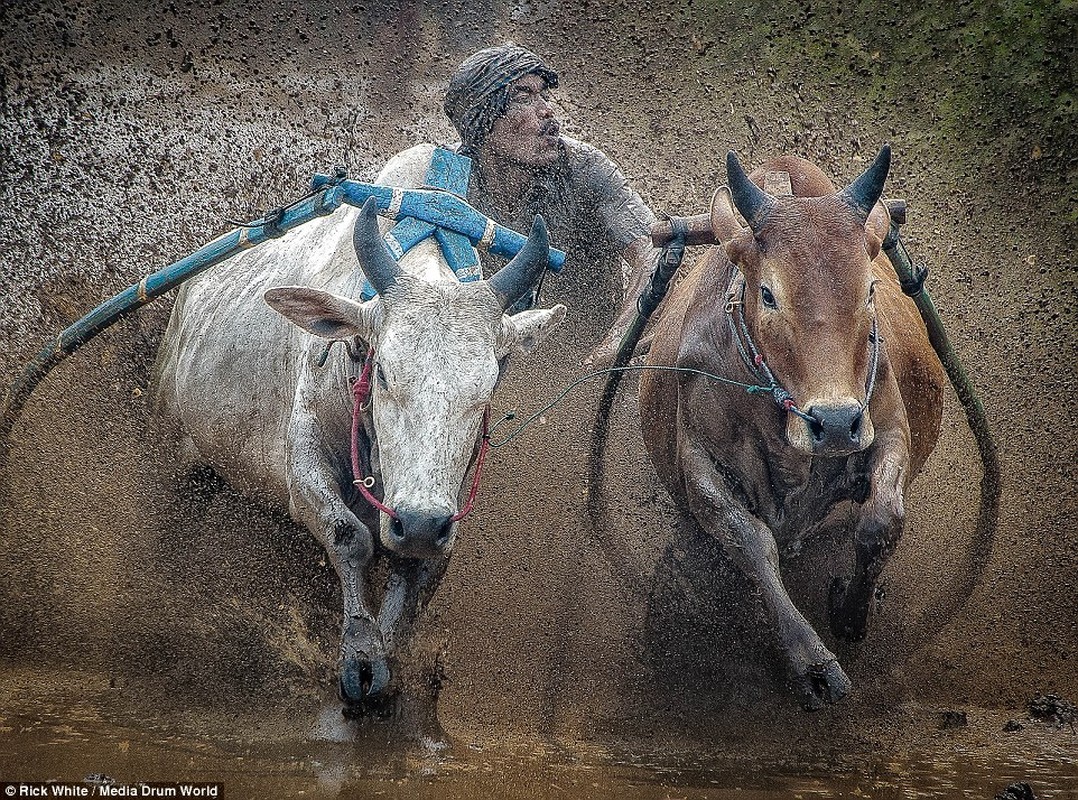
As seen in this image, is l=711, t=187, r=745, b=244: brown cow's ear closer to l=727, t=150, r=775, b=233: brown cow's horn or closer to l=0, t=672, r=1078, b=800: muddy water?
l=727, t=150, r=775, b=233: brown cow's horn

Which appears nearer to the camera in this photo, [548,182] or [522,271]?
[522,271]

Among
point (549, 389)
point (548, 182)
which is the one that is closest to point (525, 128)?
point (548, 182)

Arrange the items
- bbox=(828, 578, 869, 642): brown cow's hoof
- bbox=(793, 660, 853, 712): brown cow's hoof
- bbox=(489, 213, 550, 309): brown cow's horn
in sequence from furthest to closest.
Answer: bbox=(828, 578, 869, 642): brown cow's hoof < bbox=(793, 660, 853, 712): brown cow's hoof < bbox=(489, 213, 550, 309): brown cow's horn

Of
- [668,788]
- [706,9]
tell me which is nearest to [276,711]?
[668,788]

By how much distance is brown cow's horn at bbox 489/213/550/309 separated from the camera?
414 centimetres

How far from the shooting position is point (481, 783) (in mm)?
4207

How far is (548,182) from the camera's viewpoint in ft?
21.5

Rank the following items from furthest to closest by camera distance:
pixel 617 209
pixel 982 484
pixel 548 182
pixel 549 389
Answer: pixel 549 389 → pixel 617 209 → pixel 548 182 → pixel 982 484

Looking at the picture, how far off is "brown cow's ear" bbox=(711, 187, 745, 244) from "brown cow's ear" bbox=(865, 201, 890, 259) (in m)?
0.44

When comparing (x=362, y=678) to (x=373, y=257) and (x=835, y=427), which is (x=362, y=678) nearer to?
(x=373, y=257)

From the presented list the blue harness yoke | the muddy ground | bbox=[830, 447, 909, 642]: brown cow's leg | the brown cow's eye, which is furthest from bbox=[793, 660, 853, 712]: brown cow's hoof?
the blue harness yoke

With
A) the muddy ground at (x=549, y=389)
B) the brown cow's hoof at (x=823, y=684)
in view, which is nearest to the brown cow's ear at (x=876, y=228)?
the brown cow's hoof at (x=823, y=684)

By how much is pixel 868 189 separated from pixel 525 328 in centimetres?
123

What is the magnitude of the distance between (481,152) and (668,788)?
300 cm
